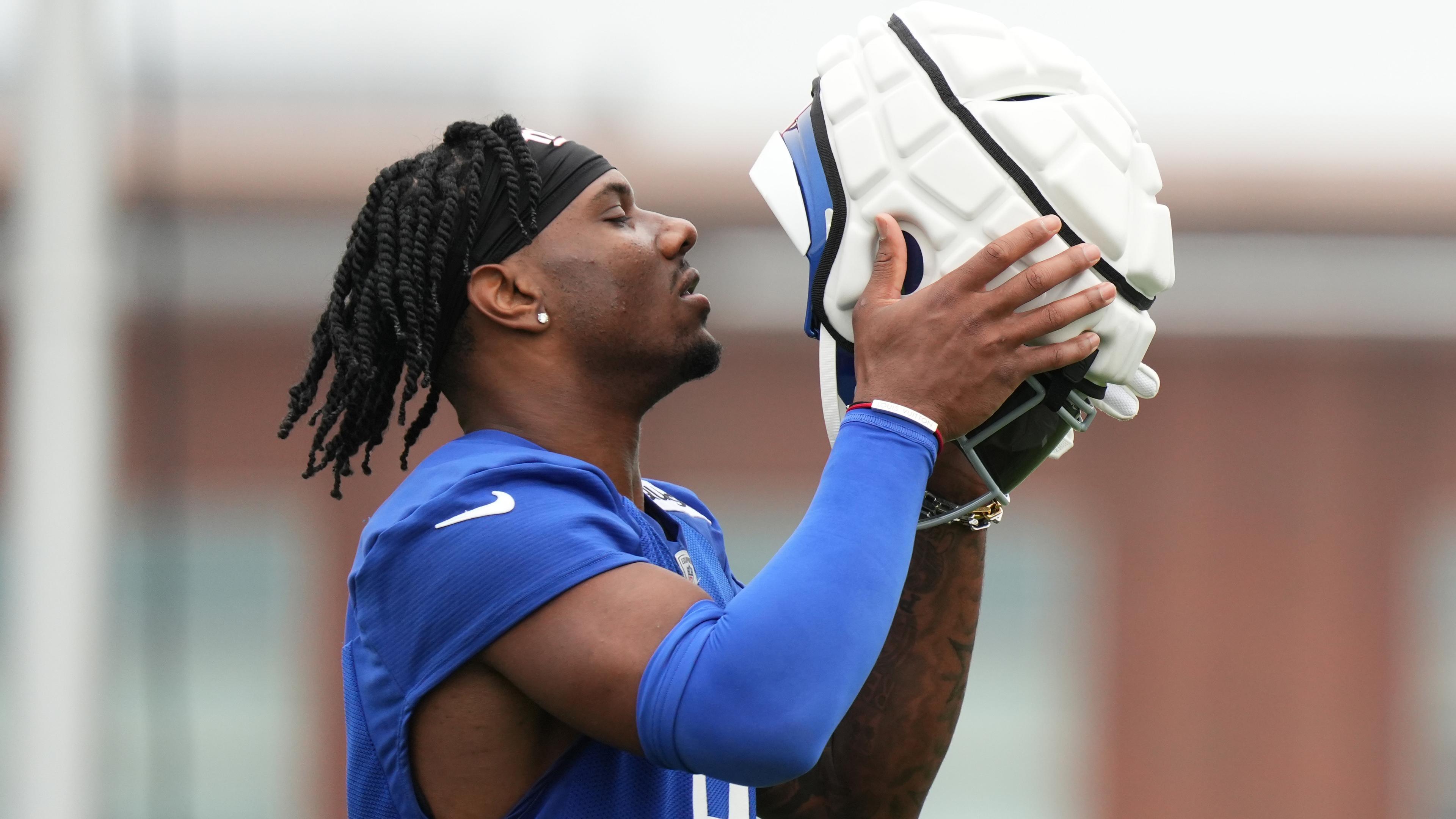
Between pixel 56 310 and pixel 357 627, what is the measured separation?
8.78ft

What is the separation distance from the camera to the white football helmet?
1.74 metres

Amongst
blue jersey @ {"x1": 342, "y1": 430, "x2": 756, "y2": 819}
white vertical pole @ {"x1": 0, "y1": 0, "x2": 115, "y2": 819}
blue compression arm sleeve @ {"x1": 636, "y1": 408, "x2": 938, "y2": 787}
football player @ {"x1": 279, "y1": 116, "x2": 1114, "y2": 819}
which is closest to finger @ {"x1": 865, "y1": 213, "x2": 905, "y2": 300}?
football player @ {"x1": 279, "y1": 116, "x2": 1114, "y2": 819}

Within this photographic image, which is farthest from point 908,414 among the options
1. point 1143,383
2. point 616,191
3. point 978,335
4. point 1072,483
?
point 1072,483

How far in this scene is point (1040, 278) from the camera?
167 cm

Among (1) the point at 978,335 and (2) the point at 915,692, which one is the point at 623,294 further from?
(2) the point at 915,692

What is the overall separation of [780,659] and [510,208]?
804 millimetres

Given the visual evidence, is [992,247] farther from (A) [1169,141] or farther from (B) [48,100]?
(A) [1169,141]

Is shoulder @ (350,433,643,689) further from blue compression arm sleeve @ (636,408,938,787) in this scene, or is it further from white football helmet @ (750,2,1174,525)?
white football helmet @ (750,2,1174,525)

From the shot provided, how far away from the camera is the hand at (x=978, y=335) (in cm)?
166

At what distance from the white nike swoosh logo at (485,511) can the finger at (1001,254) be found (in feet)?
1.84

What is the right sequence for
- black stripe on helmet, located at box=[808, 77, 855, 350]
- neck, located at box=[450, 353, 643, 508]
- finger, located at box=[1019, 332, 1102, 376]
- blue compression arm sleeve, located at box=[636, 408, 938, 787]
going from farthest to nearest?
neck, located at box=[450, 353, 643, 508], black stripe on helmet, located at box=[808, 77, 855, 350], finger, located at box=[1019, 332, 1102, 376], blue compression arm sleeve, located at box=[636, 408, 938, 787]

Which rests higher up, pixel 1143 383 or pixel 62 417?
pixel 1143 383

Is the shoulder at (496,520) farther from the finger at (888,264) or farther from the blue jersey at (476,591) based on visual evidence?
the finger at (888,264)

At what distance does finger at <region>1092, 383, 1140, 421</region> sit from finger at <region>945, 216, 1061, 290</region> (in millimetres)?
282
